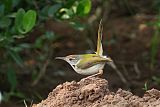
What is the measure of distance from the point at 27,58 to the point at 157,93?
537 cm

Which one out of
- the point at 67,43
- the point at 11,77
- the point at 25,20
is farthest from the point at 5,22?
the point at 67,43

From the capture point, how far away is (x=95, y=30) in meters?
9.89

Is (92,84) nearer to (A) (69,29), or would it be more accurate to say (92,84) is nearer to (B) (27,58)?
(B) (27,58)

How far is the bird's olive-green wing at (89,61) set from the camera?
4730 mm

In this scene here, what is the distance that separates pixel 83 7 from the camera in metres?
6.48

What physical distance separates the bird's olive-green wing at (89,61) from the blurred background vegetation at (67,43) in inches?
53.1

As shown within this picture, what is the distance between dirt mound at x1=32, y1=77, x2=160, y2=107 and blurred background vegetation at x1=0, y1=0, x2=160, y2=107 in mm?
1899

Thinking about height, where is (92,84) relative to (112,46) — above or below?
below

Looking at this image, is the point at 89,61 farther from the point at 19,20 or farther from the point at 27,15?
the point at 19,20

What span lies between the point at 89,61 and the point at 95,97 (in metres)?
0.78

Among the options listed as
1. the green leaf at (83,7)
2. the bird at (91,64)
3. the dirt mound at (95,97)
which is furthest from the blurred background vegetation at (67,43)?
the dirt mound at (95,97)

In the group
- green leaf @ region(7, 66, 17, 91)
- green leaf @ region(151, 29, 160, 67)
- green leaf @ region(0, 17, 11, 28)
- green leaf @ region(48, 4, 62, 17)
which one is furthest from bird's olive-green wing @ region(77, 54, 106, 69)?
A: green leaf @ region(151, 29, 160, 67)

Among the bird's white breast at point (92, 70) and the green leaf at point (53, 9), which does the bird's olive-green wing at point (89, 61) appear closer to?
the bird's white breast at point (92, 70)

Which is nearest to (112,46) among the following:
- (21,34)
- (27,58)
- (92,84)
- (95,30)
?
(95,30)
